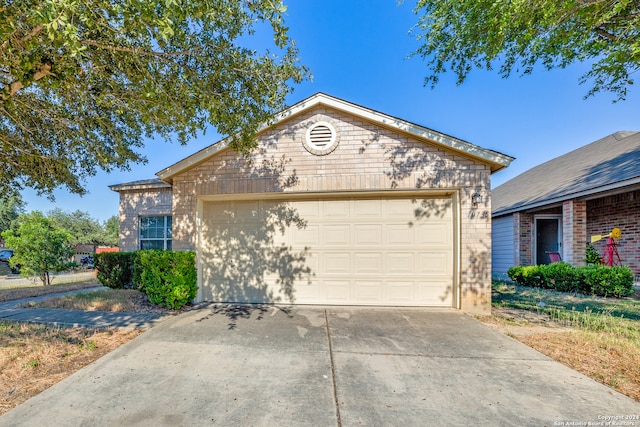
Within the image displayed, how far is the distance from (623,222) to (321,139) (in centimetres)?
1031

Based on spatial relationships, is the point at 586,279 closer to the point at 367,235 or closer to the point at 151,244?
the point at 367,235

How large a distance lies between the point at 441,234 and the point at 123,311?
279 inches

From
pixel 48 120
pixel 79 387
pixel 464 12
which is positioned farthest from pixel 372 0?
pixel 79 387

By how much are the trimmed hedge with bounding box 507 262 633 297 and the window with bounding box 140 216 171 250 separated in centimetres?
1299

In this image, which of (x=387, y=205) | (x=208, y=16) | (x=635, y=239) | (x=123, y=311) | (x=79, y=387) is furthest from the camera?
(x=635, y=239)

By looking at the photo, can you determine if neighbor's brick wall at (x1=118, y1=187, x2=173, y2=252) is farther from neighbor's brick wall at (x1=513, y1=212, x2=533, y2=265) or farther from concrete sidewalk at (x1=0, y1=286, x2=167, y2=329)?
neighbor's brick wall at (x1=513, y1=212, x2=533, y2=265)

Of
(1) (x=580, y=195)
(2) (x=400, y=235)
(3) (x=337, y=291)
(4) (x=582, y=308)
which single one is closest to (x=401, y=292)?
(2) (x=400, y=235)

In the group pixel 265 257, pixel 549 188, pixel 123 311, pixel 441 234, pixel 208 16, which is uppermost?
pixel 208 16

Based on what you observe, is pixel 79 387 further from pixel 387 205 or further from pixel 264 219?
pixel 387 205

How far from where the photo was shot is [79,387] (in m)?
2.93

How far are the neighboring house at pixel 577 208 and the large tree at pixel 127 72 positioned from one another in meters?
9.86

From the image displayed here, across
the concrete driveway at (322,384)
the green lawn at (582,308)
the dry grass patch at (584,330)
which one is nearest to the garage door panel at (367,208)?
the concrete driveway at (322,384)

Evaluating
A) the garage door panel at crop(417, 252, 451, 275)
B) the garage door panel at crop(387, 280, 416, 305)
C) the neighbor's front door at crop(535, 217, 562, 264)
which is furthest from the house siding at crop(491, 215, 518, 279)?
the garage door panel at crop(387, 280, 416, 305)

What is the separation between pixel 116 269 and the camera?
8.27 m
